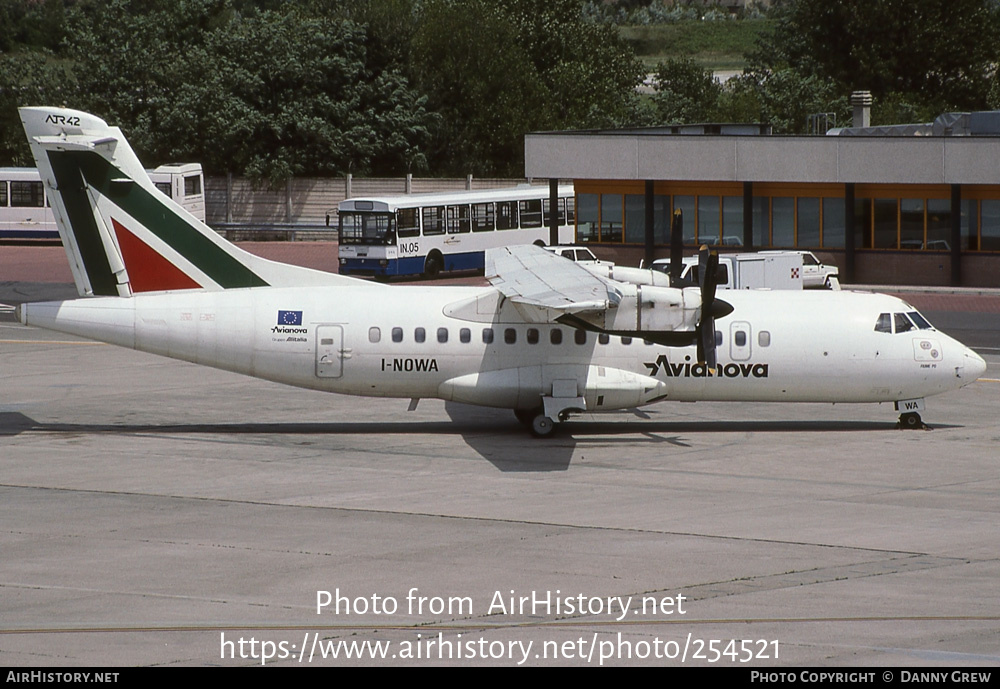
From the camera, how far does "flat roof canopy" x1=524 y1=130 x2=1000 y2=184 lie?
5416 centimetres

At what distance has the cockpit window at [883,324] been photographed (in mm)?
29406

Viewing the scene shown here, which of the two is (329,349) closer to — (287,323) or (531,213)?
(287,323)

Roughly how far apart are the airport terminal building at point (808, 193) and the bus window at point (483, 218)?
257 centimetres

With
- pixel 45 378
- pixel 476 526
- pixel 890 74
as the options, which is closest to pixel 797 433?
pixel 476 526

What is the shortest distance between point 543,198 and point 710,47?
252 feet

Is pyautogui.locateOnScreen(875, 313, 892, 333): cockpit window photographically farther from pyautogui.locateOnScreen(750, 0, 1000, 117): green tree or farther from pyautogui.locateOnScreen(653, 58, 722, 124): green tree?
pyautogui.locateOnScreen(750, 0, 1000, 117): green tree

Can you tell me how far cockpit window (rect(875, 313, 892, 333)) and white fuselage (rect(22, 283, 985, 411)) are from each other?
10cm

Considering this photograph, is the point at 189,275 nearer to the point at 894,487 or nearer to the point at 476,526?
the point at 476,526

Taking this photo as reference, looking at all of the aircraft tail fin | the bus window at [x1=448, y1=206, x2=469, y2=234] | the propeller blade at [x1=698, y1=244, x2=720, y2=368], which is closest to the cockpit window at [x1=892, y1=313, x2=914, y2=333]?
the propeller blade at [x1=698, y1=244, x2=720, y2=368]

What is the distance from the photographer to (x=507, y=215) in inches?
2447

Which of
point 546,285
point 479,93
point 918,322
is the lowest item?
point 918,322

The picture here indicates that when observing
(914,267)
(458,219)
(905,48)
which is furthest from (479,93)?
(914,267)

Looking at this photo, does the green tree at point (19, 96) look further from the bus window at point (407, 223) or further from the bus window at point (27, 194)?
the bus window at point (407, 223)

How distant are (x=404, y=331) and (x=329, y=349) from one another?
1670 millimetres
